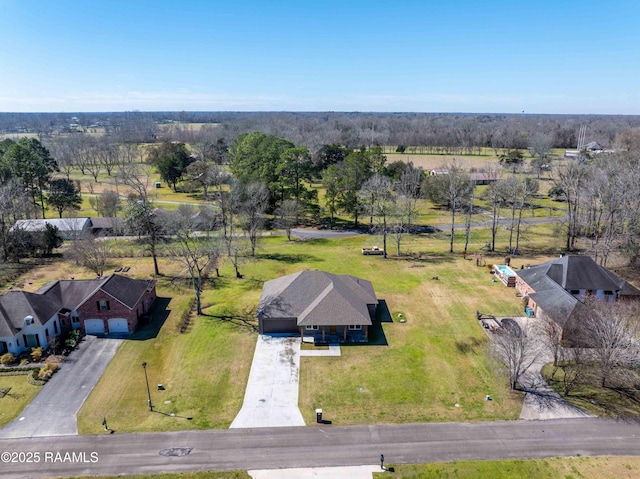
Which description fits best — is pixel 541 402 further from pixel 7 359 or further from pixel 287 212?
pixel 287 212

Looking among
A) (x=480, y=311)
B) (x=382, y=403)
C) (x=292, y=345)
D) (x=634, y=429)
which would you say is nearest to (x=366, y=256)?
(x=480, y=311)

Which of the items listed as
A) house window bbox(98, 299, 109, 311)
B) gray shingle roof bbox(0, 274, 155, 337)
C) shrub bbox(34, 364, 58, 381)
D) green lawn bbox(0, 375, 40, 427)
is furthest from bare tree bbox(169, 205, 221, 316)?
green lawn bbox(0, 375, 40, 427)

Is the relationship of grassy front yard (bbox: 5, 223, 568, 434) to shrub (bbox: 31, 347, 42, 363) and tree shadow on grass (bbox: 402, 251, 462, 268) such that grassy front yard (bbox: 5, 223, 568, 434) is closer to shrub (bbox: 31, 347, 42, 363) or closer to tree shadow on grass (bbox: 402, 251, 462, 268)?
tree shadow on grass (bbox: 402, 251, 462, 268)

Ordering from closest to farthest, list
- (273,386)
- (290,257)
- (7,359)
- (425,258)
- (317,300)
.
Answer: (273,386) → (7,359) → (317,300) → (425,258) → (290,257)

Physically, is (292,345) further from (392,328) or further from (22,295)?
(22,295)

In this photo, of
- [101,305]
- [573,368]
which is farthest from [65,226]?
[573,368]
